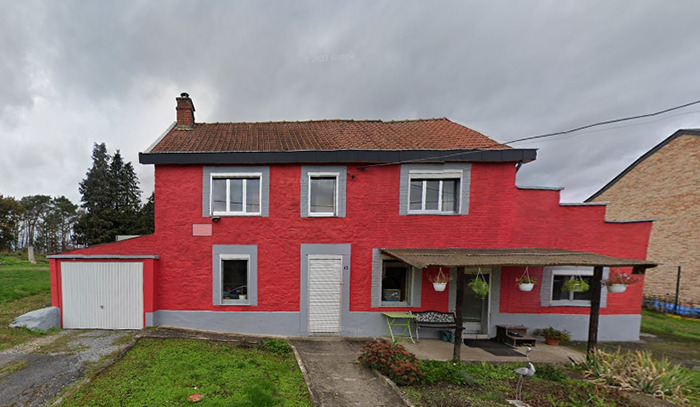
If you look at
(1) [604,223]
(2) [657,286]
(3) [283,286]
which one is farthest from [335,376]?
(2) [657,286]

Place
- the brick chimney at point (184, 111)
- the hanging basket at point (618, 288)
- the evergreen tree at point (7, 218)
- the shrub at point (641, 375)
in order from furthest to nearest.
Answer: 1. the evergreen tree at point (7, 218)
2. the brick chimney at point (184, 111)
3. the hanging basket at point (618, 288)
4. the shrub at point (641, 375)

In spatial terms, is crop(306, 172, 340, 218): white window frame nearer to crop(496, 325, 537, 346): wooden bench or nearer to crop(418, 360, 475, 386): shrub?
crop(418, 360, 475, 386): shrub

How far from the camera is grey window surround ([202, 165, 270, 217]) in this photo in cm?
812

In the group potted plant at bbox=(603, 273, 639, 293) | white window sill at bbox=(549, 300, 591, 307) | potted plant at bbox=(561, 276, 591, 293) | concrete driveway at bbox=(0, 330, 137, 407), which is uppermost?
potted plant at bbox=(603, 273, 639, 293)

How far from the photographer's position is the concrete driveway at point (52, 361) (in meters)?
4.74

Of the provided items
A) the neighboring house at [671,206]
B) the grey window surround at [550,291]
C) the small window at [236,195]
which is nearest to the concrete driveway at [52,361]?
the small window at [236,195]

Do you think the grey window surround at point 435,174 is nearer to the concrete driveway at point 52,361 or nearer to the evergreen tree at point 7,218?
the concrete driveway at point 52,361

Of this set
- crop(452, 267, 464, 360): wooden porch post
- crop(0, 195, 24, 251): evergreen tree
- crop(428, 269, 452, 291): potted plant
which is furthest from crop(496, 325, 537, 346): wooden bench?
crop(0, 195, 24, 251): evergreen tree

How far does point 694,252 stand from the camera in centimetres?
1194

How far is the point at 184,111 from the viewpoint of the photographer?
10.2 meters

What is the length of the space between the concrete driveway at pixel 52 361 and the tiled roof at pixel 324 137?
19.2ft

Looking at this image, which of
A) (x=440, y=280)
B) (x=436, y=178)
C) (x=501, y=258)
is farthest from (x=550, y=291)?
(x=436, y=178)

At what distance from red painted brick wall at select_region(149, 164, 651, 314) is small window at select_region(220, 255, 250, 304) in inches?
16.1

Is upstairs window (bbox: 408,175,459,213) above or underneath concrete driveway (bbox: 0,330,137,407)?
above
